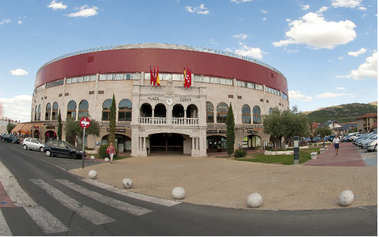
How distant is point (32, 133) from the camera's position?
157 feet

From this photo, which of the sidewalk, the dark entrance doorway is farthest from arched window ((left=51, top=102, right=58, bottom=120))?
the sidewalk

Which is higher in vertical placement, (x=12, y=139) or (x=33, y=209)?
(x=12, y=139)

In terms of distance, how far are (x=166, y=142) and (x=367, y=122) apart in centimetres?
11252

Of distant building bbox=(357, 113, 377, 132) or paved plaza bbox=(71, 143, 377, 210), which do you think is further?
distant building bbox=(357, 113, 377, 132)

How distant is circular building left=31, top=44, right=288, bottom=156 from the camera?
3759 centimetres

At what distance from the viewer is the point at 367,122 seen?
10862 centimetres

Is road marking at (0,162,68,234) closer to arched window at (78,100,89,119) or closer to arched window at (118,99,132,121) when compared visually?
arched window at (118,99,132,121)

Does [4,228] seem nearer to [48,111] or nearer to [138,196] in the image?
[138,196]

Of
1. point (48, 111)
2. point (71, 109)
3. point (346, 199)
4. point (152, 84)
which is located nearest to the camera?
point (346, 199)

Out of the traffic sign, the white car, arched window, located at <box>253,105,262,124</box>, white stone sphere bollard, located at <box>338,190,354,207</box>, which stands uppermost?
arched window, located at <box>253,105,262,124</box>

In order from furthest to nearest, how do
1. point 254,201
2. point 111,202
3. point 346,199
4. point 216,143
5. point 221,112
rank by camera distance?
point 221,112, point 216,143, point 111,202, point 254,201, point 346,199

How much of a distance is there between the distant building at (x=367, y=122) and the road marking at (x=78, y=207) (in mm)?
124734

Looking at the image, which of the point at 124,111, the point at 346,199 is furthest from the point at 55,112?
the point at 346,199

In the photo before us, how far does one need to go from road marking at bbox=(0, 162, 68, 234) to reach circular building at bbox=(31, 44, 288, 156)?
2439 cm
